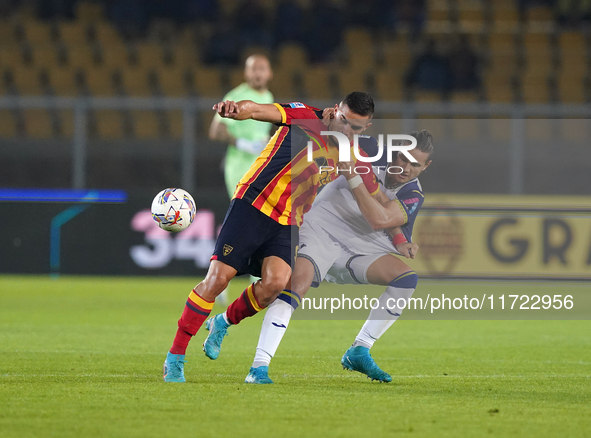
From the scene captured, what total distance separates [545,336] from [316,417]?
431cm

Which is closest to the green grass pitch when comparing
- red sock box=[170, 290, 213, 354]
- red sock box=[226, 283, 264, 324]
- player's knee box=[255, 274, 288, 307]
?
red sock box=[170, 290, 213, 354]

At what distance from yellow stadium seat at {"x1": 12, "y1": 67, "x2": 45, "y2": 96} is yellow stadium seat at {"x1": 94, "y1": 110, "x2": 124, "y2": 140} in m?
2.07

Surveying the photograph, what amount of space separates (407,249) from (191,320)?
146 centimetres

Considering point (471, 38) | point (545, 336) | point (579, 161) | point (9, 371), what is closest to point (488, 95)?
point (471, 38)

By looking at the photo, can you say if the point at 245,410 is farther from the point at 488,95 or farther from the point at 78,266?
the point at 488,95

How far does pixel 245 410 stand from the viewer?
4.21m

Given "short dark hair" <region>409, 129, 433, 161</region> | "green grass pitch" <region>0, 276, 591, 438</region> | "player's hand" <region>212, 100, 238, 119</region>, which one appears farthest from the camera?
"short dark hair" <region>409, 129, 433, 161</region>

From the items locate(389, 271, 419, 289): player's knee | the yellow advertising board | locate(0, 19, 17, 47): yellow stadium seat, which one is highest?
locate(0, 19, 17, 47): yellow stadium seat

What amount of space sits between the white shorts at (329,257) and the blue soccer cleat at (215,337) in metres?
0.61

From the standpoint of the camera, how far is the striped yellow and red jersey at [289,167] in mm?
5258

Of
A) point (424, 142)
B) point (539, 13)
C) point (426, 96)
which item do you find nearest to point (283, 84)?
point (426, 96)

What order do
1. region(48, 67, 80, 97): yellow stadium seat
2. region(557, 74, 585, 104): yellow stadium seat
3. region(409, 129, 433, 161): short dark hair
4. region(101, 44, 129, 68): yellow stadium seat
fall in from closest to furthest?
region(409, 129, 433, 161): short dark hair < region(48, 67, 80, 97): yellow stadium seat < region(557, 74, 585, 104): yellow stadium seat < region(101, 44, 129, 68): yellow stadium seat

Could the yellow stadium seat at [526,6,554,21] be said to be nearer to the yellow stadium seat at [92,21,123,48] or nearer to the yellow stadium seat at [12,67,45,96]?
the yellow stadium seat at [92,21,123,48]

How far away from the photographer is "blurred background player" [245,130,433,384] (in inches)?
211
